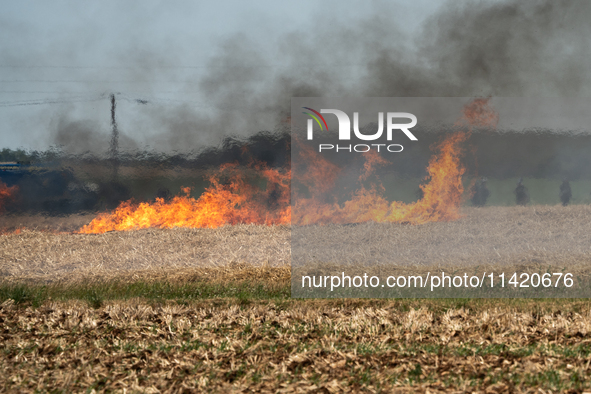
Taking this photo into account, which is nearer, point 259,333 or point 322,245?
point 259,333

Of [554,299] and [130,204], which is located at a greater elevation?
[130,204]

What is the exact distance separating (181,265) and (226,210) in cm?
641

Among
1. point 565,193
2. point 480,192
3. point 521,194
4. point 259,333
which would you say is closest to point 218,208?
point 480,192

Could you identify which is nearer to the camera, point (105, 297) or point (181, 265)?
point (105, 297)

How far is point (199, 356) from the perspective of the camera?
687 centimetres

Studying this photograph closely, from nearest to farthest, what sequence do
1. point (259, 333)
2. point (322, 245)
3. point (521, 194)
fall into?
point (259, 333), point (322, 245), point (521, 194)

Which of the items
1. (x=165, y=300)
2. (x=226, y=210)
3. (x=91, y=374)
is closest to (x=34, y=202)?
(x=226, y=210)

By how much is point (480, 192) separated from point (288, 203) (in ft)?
24.8

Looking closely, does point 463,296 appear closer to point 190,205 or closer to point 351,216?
point 351,216

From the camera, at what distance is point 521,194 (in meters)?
19.0

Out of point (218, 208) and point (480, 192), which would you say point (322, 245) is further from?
point (480, 192)

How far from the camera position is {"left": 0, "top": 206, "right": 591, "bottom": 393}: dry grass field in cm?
600

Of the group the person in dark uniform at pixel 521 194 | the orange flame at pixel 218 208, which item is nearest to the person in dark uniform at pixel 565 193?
the person in dark uniform at pixel 521 194

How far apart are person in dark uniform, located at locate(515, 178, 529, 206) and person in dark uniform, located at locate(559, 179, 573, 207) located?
1.80 metres
